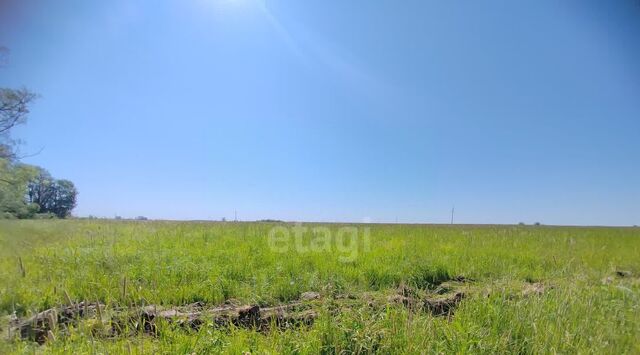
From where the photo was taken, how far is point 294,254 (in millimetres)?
6609

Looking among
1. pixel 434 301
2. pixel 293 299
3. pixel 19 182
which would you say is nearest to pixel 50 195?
pixel 19 182

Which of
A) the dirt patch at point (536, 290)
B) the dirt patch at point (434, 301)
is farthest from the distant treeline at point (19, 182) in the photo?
the dirt patch at point (536, 290)

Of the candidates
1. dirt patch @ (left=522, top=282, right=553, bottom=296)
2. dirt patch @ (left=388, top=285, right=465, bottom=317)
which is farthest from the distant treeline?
dirt patch @ (left=522, top=282, right=553, bottom=296)

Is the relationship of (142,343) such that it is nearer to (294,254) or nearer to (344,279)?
(344,279)

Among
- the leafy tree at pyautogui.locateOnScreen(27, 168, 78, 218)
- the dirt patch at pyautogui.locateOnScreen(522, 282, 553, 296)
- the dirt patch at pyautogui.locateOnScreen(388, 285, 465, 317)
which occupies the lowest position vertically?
the dirt patch at pyautogui.locateOnScreen(388, 285, 465, 317)

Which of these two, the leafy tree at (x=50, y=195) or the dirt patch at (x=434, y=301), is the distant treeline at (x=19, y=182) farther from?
the dirt patch at (x=434, y=301)

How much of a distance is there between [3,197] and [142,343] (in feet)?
4.78

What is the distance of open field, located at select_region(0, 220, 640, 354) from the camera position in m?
2.73

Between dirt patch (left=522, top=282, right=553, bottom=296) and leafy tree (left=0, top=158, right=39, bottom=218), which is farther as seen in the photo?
dirt patch (left=522, top=282, right=553, bottom=296)

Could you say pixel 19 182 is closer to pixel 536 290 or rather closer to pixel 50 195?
pixel 50 195

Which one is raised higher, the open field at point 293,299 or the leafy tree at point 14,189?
the leafy tree at point 14,189

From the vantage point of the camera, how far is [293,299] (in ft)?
14.7

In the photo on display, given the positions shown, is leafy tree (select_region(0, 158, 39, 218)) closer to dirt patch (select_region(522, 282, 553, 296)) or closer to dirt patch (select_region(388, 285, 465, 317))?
dirt patch (select_region(388, 285, 465, 317))

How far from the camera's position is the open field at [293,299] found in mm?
2729
